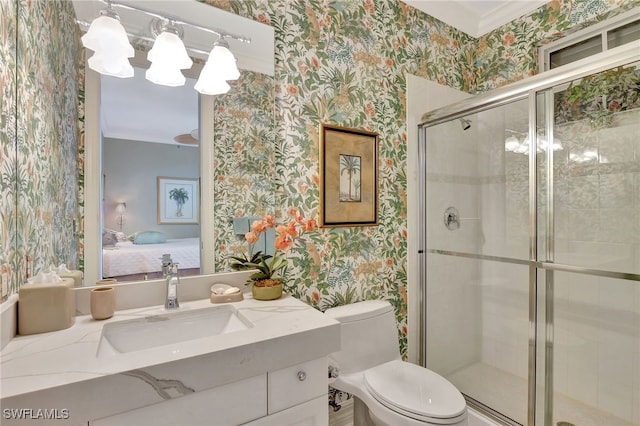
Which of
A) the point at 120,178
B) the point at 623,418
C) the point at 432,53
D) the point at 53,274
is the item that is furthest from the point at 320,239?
the point at 623,418

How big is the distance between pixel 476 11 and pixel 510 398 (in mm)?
2466

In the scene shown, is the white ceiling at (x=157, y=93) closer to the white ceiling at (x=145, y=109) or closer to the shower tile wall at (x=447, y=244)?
the white ceiling at (x=145, y=109)

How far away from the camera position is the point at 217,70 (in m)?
1.37

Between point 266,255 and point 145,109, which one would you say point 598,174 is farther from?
point 145,109

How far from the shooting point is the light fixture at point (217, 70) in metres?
1.36

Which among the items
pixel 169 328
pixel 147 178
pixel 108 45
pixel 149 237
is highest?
pixel 108 45

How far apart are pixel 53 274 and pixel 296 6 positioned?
5.06ft

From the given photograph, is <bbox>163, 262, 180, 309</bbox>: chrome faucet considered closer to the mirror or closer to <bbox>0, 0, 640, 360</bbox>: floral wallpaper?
the mirror

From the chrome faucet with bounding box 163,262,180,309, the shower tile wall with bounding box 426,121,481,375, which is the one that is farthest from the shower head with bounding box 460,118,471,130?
the chrome faucet with bounding box 163,262,180,309

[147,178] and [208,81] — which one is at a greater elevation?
[208,81]

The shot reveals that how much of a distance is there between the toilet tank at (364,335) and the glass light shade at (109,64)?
4.41ft

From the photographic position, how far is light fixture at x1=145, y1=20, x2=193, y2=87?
4.08 ft

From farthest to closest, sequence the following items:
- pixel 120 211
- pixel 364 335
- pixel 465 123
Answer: pixel 465 123 < pixel 364 335 < pixel 120 211

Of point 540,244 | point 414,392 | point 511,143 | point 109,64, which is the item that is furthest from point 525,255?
point 109,64
